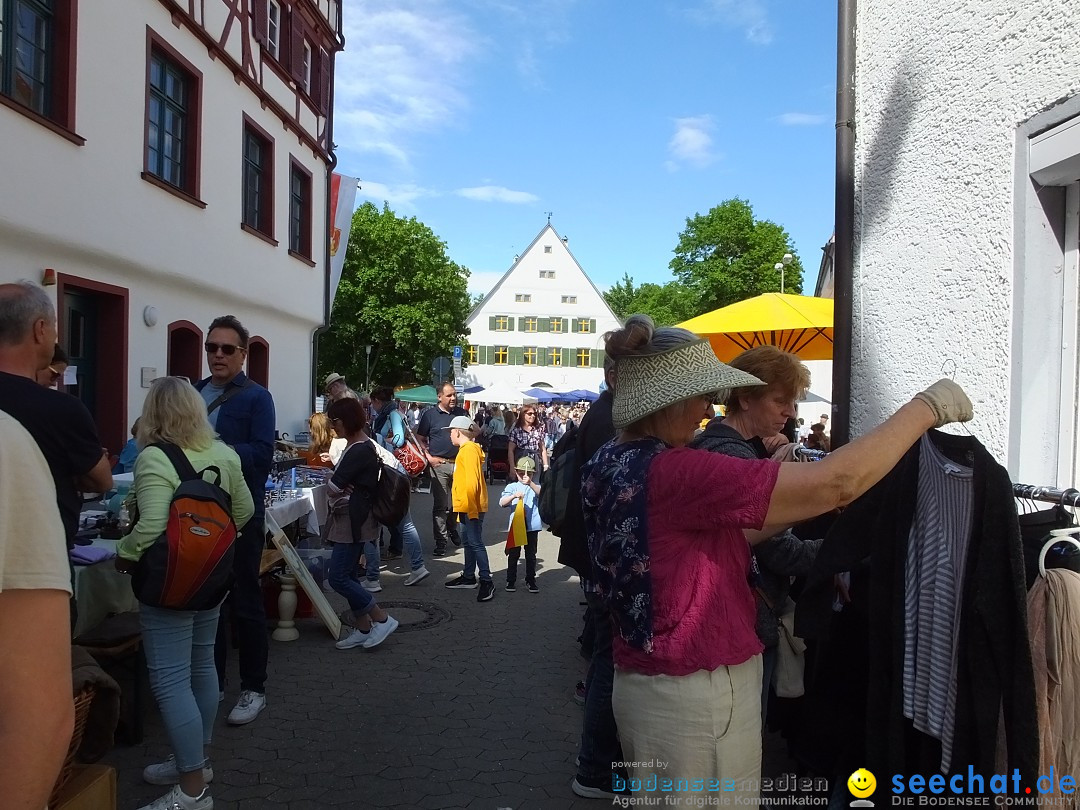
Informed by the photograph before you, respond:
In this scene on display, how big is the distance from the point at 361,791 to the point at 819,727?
2.11 m

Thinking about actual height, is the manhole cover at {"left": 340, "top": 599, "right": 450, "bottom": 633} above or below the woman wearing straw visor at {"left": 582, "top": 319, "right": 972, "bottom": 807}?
below

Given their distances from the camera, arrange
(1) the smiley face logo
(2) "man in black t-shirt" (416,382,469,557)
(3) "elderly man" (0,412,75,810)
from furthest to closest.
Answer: (2) "man in black t-shirt" (416,382,469,557)
(1) the smiley face logo
(3) "elderly man" (0,412,75,810)

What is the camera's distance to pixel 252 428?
14.1ft

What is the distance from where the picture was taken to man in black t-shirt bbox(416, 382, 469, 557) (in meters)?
9.39

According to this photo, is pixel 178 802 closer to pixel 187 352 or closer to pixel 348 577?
pixel 348 577

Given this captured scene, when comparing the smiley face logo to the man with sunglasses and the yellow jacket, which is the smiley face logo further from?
the yellow jacket

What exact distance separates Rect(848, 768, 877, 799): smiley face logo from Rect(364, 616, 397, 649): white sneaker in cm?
397

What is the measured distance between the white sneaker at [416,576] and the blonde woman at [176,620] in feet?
13.9

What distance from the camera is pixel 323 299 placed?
1708cm

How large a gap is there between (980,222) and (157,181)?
9.70m

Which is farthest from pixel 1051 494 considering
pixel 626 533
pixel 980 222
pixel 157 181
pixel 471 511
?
pixel 157 181

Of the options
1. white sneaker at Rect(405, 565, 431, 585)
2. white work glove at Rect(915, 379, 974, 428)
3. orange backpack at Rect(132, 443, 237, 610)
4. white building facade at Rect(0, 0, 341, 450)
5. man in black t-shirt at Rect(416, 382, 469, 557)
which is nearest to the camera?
white work glove at Rect(915, 379, 974, 428)

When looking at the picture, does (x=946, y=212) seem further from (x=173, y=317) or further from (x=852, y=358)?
(x=173, y=317)

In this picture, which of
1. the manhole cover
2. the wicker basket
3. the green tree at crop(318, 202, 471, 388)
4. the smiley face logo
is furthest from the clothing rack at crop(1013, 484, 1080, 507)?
the green tree at crop(318, 202, 471, 388)
